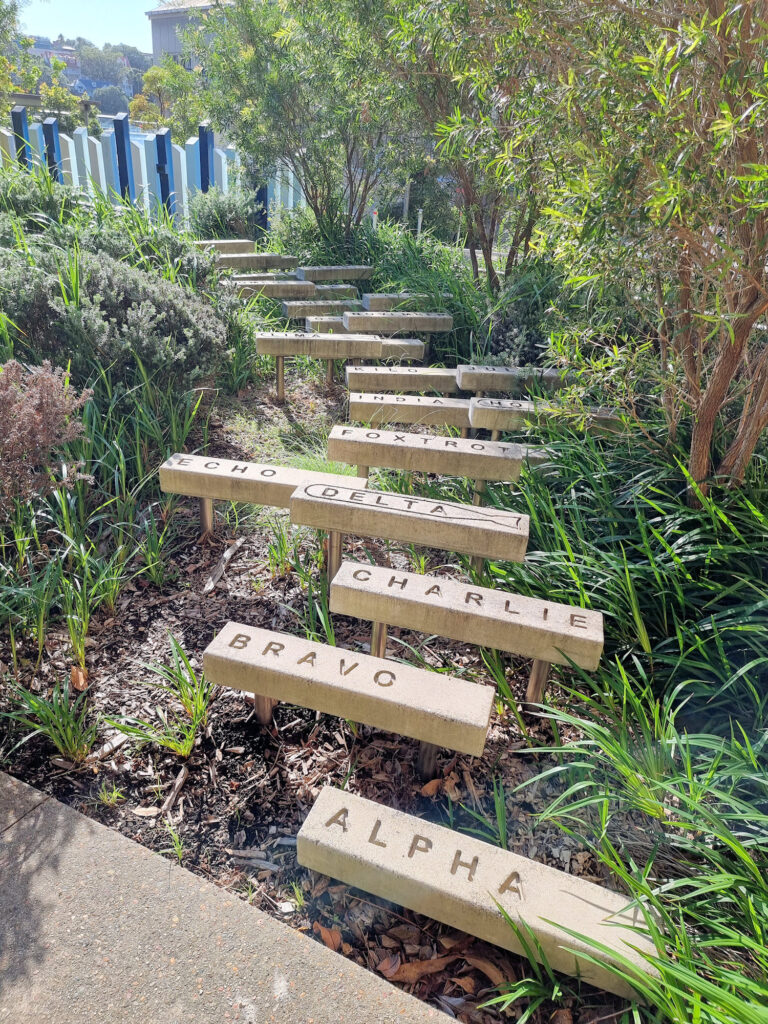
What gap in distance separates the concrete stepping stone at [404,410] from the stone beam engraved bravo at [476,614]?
1.74 m

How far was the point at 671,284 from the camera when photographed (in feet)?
10.1

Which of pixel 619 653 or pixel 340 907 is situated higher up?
pixel 619 653

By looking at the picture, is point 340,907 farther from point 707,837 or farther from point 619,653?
point 619,653

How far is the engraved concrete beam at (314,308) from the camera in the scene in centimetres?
612

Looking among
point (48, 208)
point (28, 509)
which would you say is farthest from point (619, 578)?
A: point (48, 208)

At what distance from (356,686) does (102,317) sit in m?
3.05

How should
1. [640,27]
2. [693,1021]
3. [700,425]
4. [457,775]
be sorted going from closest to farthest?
[693,1021]
[457,775]
[640,27]
[700,425]

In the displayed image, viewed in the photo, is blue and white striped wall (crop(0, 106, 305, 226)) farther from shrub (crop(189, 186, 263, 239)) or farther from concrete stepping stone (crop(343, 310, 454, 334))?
concrete stepping stone (crop(343, 310, 454, 334))

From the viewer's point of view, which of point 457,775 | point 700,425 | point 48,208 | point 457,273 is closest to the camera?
point 457,775

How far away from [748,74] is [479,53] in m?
2.13

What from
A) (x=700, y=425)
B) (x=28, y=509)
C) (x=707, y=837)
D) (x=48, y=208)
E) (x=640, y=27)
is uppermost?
(x=640, y=27)

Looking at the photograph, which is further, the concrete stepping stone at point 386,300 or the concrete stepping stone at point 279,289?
the concrete stepping stone at point 279,289

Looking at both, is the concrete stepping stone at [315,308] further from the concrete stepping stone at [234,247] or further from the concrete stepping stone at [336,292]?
the concrete stepping stone at [234,247]

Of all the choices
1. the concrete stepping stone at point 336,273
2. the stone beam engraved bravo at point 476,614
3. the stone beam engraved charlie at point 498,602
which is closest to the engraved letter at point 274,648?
the stone beam engraved bravo at point 476,614
